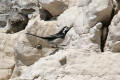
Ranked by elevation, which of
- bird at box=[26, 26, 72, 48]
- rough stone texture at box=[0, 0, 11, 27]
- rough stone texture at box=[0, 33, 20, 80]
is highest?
rough stone texture at box=[0, 0, 11, 27]

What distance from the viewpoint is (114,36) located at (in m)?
2.09

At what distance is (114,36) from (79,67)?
17.9 inches

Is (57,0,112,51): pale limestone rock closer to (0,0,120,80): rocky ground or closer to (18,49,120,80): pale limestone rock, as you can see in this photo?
(0,0,120,80): rocky ground

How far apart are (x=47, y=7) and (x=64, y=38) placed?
3.02ft

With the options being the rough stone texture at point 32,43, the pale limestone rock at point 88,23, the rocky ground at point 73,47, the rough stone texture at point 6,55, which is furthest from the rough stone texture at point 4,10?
the pale limestone rock at point 88,23

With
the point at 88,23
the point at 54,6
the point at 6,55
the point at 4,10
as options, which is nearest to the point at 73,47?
the point at 88,23

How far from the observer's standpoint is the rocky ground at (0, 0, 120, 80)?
192cm

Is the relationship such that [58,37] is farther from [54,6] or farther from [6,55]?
[6,55]

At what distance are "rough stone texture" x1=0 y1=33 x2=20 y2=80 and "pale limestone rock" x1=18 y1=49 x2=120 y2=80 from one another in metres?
1.41

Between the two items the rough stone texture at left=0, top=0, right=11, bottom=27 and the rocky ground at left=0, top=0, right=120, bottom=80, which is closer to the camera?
the rocky ground at left=0, top=0, right=120, bottom=80

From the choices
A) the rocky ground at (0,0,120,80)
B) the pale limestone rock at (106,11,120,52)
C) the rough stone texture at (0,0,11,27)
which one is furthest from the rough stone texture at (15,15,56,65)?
the rough stone texture at (0,0,11,27)

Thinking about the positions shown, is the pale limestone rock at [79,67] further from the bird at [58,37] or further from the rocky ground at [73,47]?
the bird at [58,37]

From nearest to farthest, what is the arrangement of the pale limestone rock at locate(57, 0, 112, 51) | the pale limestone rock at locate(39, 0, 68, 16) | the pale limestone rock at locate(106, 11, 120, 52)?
the pale limestone rock at locate(106, 11, 120, 52) < the pale limestone rock at locate(57, 0, 112, 51) < the pale limestone rock at locate(39, 0, 68, 16)

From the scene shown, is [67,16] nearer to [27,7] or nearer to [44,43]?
[44,43]
